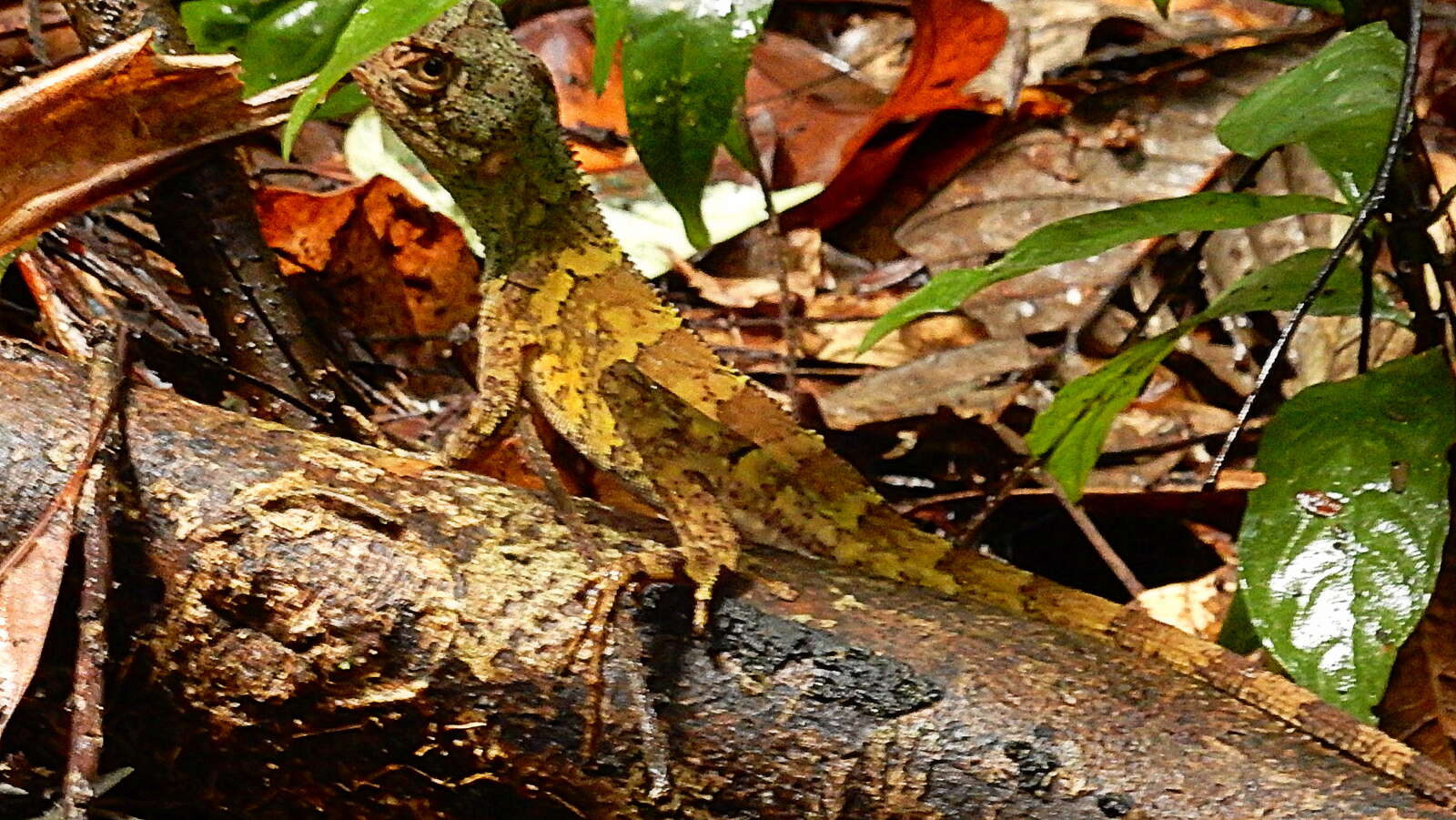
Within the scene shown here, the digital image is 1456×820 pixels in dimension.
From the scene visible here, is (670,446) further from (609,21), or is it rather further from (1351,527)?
(1351,527)

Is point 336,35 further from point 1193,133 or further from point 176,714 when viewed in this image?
point 1193,133

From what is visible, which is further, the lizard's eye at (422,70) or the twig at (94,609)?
the lizard's eye at (422,70)

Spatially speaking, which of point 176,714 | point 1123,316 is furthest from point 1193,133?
point 176,714

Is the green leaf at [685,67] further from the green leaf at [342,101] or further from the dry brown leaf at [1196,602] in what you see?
the dry brown leaf at [1196,602]

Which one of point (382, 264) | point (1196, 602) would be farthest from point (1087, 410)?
point (382, 264)

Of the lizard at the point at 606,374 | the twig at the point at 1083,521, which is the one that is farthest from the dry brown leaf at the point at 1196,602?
the lizard at the point at 606,374

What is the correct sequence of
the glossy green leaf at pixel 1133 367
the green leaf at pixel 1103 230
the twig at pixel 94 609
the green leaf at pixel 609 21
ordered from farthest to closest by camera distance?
the glossy green leaf at pixel 1133 367 → the green leaf at pixel 1103 230 → the green leaf at pixel 609 21 → the twig at pixel 94 609
